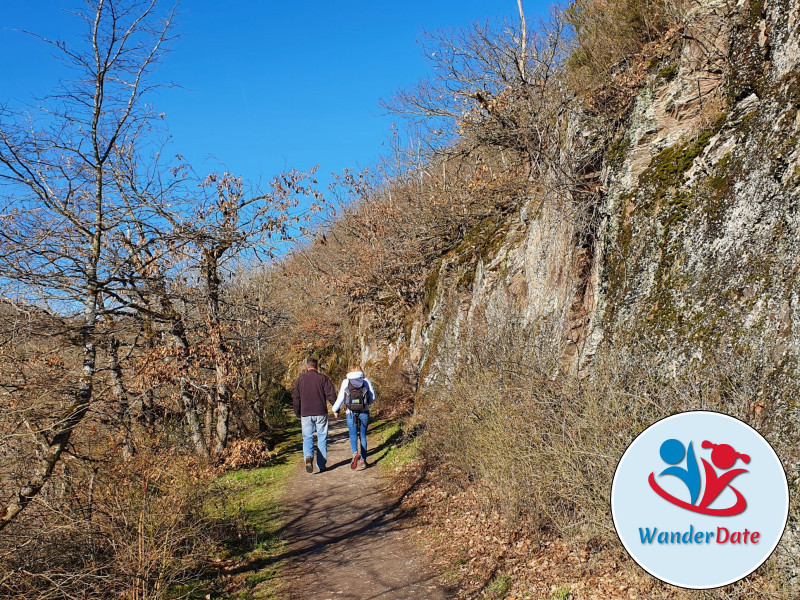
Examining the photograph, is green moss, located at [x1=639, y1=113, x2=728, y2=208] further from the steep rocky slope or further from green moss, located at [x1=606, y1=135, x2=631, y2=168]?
green moss, located at [x1=606, y1=135, x2=631, y2=168]

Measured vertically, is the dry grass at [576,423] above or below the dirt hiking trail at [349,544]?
above

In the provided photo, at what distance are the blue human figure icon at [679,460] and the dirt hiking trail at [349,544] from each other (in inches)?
130

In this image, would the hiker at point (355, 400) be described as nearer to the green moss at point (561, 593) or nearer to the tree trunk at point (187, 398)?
the tree trunk at point (187, 398)

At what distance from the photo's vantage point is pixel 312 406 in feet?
34.8

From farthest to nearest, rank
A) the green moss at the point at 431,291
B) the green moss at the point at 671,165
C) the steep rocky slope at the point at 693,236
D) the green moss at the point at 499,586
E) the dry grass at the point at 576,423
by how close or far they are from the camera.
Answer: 1. the green moss at the point at 431,291
2. the green moss at the point at 671,165
3. the green moss at the point at 499,586
4. the steep rocky slope at the point at 693,236
5. the dry grass at the point at 576,423

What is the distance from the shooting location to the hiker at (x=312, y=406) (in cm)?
1060

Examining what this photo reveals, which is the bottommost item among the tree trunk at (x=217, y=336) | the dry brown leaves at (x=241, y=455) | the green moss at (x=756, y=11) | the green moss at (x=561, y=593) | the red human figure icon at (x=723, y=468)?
the green moss at (x=561, y=593)

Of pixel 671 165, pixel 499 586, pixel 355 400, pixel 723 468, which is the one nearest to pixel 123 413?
pixel 499 586

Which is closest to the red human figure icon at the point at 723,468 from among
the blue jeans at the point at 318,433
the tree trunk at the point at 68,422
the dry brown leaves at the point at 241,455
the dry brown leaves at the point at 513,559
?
the dry brown leaves at the point at 513,559

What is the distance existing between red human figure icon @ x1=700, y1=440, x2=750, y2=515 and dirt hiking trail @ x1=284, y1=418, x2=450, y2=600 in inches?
133

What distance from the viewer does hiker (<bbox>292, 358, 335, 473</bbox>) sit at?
10.6 metres

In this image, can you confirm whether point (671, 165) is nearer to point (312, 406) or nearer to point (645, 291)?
point (645, 291)

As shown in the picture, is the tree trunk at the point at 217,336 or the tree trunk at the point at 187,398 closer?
the tree trunk at the point at 187,398

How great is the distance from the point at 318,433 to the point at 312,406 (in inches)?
27.3
